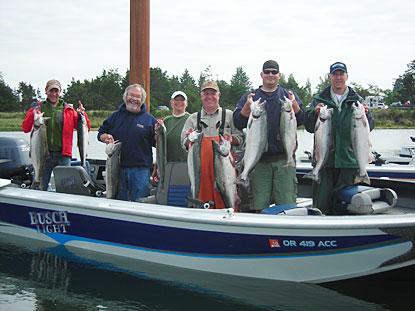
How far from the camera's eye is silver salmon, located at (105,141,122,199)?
475cm

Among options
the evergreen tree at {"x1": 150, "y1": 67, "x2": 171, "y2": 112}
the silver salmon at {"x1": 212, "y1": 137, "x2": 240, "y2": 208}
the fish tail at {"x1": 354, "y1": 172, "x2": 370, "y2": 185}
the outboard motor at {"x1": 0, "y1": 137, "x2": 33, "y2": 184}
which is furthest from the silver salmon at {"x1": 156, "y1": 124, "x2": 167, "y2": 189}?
the evergreen tree at {"x1": 150, "y1": 67, "x2": 171, "y2": 112}

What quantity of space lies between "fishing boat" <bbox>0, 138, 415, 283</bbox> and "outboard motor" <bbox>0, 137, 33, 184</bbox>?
1201mm

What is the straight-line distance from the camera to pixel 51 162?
18.8 ft

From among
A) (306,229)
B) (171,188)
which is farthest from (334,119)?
(171,188)

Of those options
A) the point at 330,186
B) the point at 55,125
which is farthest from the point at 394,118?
the point at 55,125

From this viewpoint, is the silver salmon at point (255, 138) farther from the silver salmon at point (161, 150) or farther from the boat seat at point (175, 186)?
the silver salmon at point (161, 150)

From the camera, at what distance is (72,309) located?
4.15 meters

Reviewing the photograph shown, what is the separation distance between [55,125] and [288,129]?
9.99 ft

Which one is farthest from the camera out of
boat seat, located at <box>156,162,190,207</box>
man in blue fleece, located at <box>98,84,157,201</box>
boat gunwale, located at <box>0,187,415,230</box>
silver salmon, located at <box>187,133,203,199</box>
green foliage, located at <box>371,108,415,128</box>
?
green foliage, located at <box>371,108,415,128</box>

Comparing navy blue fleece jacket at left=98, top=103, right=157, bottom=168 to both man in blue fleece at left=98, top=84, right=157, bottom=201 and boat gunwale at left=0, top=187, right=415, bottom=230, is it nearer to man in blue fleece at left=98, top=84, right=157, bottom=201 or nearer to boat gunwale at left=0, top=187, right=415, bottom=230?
man in blue fleece at left=98, top=84, right=157, bottom=201

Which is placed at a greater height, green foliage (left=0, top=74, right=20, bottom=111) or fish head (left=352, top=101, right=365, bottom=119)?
green foliage (left=0, top=74, right=20, bottom=111)

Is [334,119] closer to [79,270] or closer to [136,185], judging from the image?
[136,185]

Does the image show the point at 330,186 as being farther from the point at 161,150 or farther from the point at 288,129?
the point at 161,150

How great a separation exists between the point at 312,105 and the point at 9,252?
392 centimetres
